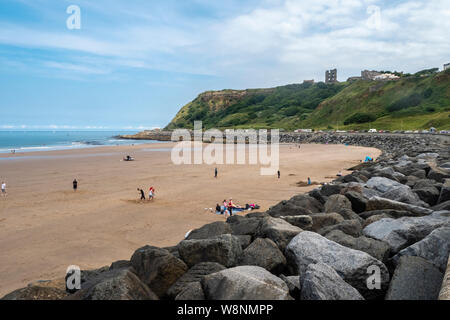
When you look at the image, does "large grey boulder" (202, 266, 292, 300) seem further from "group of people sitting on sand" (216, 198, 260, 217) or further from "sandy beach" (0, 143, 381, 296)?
"group of people sitting on sand" (216, 198, 260, 217)

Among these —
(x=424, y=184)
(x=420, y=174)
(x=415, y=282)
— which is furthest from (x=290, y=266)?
(x=420, y=174)

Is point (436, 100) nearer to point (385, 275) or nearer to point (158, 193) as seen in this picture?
point (158, 193)

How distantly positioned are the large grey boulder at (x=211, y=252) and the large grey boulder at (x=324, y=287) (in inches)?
61.6

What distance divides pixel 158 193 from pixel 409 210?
1744 cm

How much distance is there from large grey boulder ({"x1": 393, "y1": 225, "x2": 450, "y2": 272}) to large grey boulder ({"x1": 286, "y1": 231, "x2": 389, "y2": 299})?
0.79 meters

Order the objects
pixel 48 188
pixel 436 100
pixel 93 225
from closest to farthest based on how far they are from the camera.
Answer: pixel 93 225 < pixel 48 188 < pixel 436 100

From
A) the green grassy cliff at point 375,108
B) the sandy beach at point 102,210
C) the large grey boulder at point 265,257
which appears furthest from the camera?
the green grassy cliff at point 375,108

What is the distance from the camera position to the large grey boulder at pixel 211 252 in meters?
5.05

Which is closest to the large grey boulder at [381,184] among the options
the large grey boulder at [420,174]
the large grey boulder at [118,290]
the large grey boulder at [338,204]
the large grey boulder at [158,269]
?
the large grey boulder at [420,174]

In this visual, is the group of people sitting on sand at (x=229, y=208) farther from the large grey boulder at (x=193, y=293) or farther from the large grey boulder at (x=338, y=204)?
the large grey boulder at (x=193, y=293)

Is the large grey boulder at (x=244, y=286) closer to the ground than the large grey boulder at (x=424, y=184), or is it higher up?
closer to the ground

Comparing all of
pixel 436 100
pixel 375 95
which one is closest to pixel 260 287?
pixel 436 100

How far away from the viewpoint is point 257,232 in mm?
6621

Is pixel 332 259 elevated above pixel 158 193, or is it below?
above
